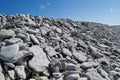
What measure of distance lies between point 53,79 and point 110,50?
8145 millimetres

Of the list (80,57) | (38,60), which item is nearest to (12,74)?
(38,60)

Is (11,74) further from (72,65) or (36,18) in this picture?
(36,18)

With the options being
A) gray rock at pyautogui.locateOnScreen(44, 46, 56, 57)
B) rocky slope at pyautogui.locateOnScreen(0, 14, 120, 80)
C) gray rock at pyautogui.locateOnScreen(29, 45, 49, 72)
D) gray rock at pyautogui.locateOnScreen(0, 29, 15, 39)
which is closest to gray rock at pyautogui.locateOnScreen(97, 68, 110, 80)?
rocky slope at pyautogui.locateOnScreen(0, 14, 120, 80)

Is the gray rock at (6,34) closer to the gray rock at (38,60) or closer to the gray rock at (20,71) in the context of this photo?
the gray rock at (38,60)

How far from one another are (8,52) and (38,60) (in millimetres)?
1526

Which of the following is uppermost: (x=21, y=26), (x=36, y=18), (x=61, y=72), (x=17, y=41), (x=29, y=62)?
(x=36, y=18)

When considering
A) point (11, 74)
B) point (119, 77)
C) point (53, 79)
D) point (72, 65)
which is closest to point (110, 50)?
point (119, 77)

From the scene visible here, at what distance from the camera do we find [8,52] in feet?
31.6

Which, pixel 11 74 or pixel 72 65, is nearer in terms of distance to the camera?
pixel 11 74

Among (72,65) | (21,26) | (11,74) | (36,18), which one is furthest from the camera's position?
(36,18)

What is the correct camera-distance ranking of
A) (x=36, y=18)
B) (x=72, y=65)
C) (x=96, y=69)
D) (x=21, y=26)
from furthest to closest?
(x=36, y=18) < (x=21, y=26) < (x=96, y=69) < (x=72, y=65)

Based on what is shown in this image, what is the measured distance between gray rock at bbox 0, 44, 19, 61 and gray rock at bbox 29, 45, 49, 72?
34.2 inches

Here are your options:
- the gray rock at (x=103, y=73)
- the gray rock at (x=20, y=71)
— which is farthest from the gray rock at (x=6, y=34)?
the gray rock at (x=103, y=73)

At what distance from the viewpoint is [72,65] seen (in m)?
10.3
